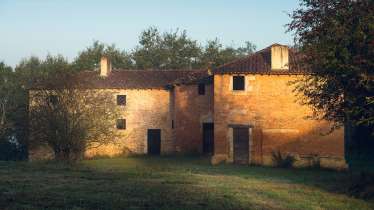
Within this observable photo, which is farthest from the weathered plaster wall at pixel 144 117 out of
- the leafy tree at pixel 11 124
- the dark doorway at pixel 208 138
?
the leafy tree at pixel 11 124

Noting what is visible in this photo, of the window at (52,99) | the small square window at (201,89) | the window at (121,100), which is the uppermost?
the small square window at (201,89)

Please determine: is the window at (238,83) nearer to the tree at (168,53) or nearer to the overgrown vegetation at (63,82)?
the overgrown vegetation at (63,82)

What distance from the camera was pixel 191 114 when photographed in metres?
38.0

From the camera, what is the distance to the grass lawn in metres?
13.9

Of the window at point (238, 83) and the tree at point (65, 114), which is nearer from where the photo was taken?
the tree at point (65, 114)

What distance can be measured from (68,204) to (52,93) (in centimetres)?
1665

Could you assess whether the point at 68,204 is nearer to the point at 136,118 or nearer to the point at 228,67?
the point at 228,67

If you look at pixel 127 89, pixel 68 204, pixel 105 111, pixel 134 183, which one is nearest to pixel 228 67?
pixel 105 111

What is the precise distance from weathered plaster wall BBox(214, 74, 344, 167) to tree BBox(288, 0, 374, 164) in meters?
12.8

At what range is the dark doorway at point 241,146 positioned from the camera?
31750mm

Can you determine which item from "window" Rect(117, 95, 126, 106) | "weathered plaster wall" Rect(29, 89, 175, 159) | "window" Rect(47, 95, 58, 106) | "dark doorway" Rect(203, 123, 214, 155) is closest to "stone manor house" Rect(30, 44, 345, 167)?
"window" Rect(47, 95, 58, 106)

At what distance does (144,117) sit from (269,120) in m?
12.3

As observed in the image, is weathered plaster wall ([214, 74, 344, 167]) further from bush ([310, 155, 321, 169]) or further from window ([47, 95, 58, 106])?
window ([47, 95, 58, 106])

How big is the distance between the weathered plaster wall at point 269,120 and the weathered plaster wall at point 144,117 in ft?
29.4
